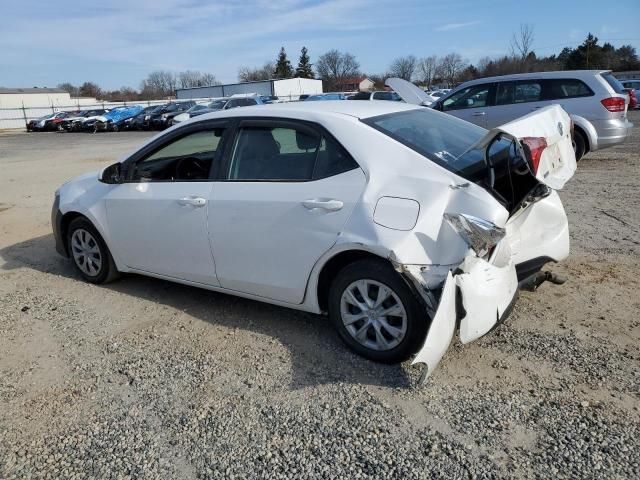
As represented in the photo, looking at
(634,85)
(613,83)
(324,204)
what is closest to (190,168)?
(324,204)

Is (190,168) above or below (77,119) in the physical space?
above

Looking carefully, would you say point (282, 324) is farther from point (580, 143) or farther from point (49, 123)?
point (49, 123)

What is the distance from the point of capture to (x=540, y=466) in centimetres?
244

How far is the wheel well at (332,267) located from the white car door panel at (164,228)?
935mm

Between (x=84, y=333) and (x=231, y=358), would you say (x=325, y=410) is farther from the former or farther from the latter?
(x=84, y=333)

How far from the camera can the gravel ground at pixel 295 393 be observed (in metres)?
2.58

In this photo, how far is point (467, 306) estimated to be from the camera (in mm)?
2928

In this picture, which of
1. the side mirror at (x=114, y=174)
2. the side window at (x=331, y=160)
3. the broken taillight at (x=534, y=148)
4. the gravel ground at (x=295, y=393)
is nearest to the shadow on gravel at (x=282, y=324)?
the gravel ground at (x=295, y=393)

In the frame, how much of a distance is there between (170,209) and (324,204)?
1.45 metres

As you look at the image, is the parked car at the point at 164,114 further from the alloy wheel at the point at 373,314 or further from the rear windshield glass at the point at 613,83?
the alloy wheel at the point at 373,314

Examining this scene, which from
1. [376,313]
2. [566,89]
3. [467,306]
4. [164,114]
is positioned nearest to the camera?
[467,306]

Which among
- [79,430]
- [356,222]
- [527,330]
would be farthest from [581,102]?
[79,430]

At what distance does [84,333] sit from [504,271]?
10.3 feet

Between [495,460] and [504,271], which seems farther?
[504,271]
